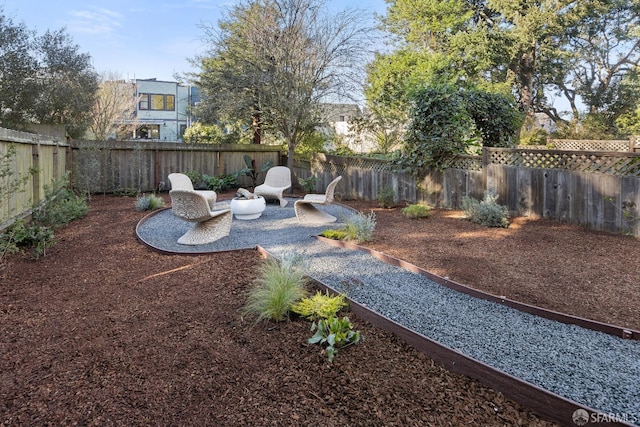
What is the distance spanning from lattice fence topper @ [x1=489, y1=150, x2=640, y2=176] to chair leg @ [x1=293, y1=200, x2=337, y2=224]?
3225 mm

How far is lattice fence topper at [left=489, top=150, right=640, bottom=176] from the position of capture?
18.3ft

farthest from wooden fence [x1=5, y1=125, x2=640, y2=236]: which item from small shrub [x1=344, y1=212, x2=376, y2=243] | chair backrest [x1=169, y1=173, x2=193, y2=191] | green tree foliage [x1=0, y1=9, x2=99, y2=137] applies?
small shrub [x1=344, y1=212, x2=376, y2=243]

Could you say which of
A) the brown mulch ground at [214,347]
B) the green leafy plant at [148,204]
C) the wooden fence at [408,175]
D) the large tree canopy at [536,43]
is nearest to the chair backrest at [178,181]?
the green leafy plant at [148,204]

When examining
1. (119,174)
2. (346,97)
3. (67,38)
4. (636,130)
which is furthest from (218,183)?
(636,130)

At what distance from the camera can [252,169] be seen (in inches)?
479

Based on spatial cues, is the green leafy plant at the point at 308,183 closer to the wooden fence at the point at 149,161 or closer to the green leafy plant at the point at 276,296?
the wooden fence at the point at 149,161

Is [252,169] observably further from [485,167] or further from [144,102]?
[144,102]

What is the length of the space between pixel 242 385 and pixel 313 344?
551mm

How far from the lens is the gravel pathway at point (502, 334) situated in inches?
82.1

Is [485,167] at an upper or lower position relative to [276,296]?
upper

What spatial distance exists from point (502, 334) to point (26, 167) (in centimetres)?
604

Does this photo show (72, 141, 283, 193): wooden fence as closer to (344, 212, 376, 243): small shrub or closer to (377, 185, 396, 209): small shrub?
(377, 185, 396, 209): small shrub

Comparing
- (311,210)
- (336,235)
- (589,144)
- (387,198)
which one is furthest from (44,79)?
(589,144)

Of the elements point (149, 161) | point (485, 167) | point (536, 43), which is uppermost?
point (536, 43)
